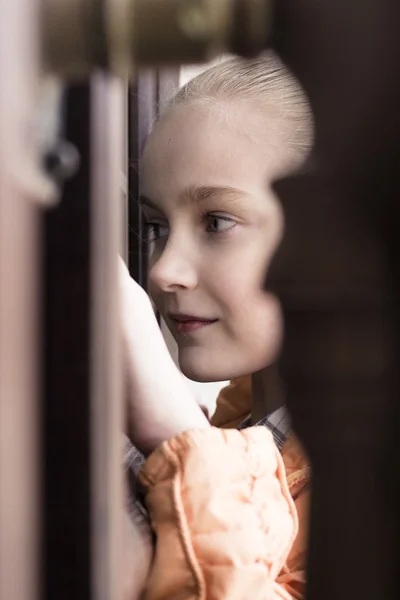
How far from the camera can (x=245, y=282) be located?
1.05ft

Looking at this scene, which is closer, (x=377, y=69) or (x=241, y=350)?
(x=377, y=69)

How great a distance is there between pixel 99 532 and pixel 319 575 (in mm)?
53

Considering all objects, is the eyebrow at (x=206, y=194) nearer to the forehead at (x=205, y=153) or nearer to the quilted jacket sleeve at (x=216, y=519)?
the forehead at (x=205, y=153)

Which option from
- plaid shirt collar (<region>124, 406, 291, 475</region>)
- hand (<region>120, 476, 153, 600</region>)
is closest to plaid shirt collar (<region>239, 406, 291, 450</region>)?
plaid shirt collar (<region>124, 406, 291, 475</region>)

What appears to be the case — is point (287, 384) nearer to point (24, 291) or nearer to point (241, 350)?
point (24, 291)

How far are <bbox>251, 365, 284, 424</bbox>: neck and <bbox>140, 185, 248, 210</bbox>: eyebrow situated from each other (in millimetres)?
102

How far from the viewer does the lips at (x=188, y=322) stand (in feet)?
1.09

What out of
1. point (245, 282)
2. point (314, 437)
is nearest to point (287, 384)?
→ point (314, 437)

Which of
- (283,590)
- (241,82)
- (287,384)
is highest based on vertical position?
(241,82)

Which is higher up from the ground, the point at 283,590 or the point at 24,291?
the point at 24,291

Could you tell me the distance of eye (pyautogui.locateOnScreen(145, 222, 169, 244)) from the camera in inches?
12.9

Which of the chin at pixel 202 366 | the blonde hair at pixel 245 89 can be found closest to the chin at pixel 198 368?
the chin at pixel 202 366

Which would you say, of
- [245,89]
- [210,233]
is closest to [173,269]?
[210,233]

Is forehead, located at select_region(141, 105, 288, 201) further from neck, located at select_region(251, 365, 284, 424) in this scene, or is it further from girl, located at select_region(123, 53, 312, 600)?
neck, located at select_region(251, 365, 284, 424)
